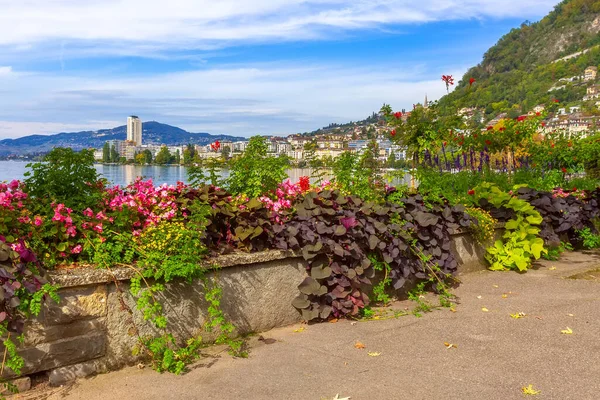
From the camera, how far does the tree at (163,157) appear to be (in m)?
6.03

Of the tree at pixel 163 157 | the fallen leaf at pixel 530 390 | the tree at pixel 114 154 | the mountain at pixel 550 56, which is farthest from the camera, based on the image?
the mountain at pixel 550 56

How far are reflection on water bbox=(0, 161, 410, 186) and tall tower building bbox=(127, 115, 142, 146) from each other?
3.48ft

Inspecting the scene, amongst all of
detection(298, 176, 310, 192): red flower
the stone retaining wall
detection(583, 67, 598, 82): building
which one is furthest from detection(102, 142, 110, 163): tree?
detection(583, 67, 598, 82): building

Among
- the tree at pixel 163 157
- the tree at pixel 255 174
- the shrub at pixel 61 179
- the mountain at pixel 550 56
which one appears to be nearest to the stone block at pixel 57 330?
the shrub at pixel 61 179

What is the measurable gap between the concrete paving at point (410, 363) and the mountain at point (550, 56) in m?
44.3

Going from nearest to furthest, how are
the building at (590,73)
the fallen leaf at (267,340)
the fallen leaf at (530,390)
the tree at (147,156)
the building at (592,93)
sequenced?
the fallen leaf at (530,390) < the fallen leaf at (267,340) < the tree at (147,156) < the building at (592,93) < the building at (590,73)

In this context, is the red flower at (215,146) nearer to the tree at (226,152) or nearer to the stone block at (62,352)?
the tree at (226,152)

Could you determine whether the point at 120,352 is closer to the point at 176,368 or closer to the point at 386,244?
the point at 176,368

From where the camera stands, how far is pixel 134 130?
7.26m

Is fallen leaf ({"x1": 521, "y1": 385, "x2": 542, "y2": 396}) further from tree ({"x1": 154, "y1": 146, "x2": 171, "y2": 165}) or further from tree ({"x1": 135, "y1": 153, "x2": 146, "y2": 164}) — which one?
tree ({"x1": 135, "y1": 153, "x2": 146, "y2": 164})

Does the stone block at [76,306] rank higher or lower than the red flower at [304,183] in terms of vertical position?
lower

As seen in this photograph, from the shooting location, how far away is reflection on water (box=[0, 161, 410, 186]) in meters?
4.33

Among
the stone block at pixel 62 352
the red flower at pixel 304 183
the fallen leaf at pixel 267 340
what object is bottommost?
the fallen leaf at pixel 267 340

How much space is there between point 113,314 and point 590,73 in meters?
93.3
